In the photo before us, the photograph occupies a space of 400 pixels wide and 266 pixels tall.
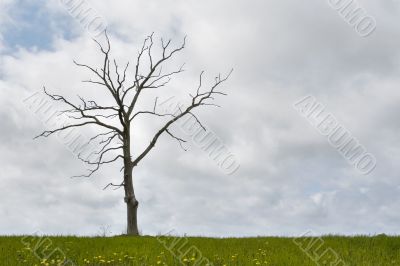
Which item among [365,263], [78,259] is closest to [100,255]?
[78,259]

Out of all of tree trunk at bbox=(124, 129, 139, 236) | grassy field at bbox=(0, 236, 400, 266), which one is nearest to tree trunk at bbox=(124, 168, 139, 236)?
tree trunk at bbox=(124, 129, 139, 236)

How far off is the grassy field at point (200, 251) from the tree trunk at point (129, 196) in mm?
3977

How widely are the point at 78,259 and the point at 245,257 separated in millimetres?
4808

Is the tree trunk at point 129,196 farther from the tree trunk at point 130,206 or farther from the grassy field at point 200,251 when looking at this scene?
the grassy field at point 200,251

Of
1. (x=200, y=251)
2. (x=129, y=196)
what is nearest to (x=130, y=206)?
(x=129, y=196)

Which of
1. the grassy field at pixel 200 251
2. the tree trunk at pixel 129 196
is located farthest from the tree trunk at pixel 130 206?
the grassy field at pixel 200 251

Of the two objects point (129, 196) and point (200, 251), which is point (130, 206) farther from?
point (200, 251)

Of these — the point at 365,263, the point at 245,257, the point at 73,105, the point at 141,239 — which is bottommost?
the point at 365,263

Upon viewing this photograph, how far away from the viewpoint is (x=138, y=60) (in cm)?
2461

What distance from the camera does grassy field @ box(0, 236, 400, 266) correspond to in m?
13.9

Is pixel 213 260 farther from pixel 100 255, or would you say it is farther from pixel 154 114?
pixel 154 114

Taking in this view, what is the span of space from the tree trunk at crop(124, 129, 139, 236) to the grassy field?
398 cm

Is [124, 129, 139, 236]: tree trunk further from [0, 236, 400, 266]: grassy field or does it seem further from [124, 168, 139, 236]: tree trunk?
[0, 236, 400, 266]: grassy field

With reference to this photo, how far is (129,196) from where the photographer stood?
73.1 ft
